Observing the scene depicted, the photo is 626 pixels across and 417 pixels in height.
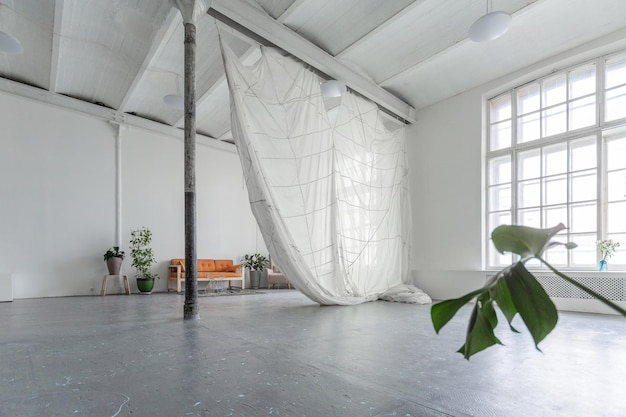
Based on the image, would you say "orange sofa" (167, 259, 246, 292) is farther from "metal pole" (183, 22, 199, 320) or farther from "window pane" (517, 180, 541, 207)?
"window pane" (517, 180, 541, 207)

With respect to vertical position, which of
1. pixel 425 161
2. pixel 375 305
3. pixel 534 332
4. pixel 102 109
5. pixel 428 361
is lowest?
pixel 375 305

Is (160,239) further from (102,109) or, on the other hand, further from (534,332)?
(534,332)

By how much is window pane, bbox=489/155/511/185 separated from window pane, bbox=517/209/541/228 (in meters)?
0.60

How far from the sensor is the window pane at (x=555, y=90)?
5.57 m

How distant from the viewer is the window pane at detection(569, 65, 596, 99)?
5.29m

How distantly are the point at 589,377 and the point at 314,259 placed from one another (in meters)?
3.33

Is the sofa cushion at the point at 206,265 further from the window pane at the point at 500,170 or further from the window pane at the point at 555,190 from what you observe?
the window pane at the point at 555,190

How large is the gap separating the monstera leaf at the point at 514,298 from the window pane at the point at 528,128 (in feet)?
20.8

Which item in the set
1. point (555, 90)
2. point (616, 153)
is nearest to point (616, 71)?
point (555, 90)

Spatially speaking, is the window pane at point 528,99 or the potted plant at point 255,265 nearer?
the window pane at point 528,99

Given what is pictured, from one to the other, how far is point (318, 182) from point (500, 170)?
321cm

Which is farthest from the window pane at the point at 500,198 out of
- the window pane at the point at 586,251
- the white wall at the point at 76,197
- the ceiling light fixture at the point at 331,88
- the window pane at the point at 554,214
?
the white wall at the point at 76,197

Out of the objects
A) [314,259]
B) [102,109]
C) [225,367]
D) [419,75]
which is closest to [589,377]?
[225,367]

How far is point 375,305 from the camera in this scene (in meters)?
5.39
